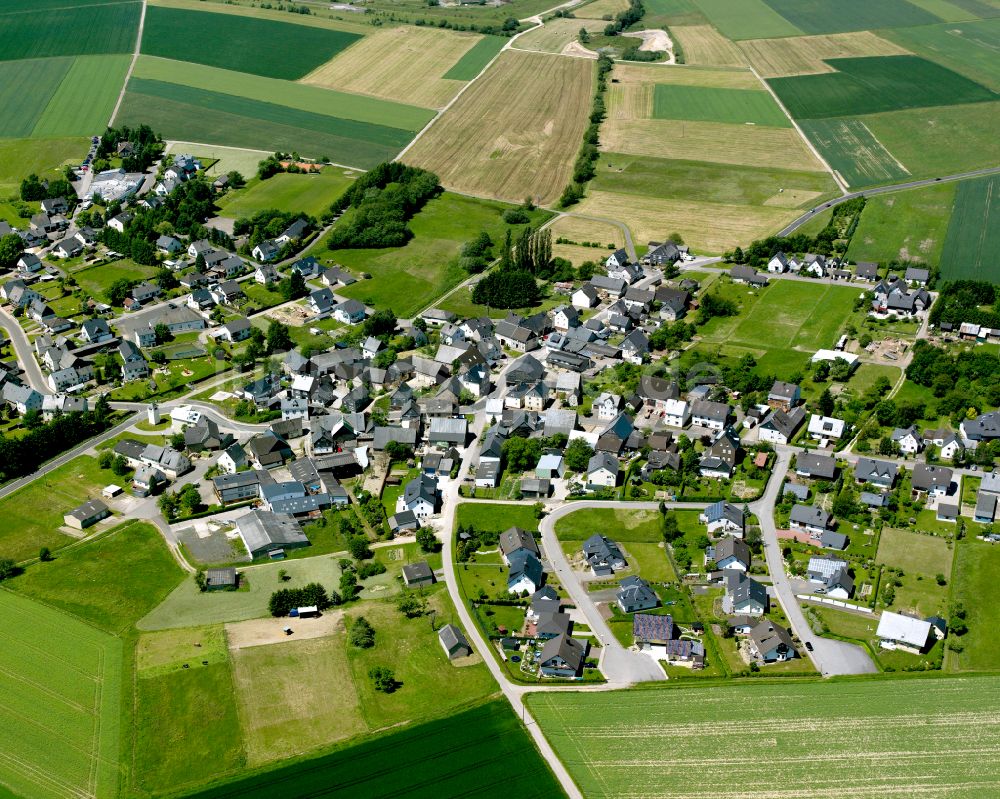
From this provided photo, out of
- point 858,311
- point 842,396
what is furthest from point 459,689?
point 858,311

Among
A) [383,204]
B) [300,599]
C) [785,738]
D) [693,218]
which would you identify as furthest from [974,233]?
[300,599]

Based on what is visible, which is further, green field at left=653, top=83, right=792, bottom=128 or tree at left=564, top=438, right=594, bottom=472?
green field at left=653, top=83, right=792, bottom=128

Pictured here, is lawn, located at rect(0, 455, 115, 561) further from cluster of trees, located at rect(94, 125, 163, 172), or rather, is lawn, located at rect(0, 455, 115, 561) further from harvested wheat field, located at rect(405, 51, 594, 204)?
cluster of trees, located at rect(94, 125, 163, 172)

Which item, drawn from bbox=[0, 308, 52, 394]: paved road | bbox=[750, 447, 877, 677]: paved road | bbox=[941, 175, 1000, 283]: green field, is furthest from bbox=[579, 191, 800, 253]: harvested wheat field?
bbox=[0, 308, 52, 394]: paved road

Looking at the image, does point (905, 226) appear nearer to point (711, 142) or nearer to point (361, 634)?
point (711, 142)

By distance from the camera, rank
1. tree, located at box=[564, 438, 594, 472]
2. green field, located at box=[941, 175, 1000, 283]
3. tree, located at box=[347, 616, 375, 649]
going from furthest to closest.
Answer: green field, located at box=[941, 175, 1000, 283], tree, located at box=[564, 438, 594, 472], tree, located at box=[347, 616, 375, 649]
